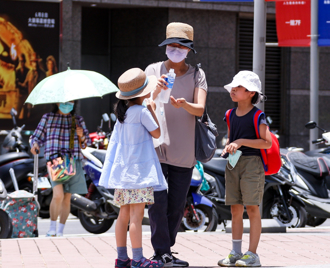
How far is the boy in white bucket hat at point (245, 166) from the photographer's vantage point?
5.31m

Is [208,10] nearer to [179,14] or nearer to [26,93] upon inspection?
[179,14]

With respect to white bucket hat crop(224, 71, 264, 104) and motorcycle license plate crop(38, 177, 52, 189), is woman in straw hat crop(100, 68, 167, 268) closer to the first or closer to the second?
white bucket hat crop(224, 71, 264, 104)

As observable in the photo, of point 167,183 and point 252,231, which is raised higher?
point 167,183

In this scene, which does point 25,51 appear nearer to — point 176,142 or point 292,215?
point 292,215

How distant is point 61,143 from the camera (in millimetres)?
7836

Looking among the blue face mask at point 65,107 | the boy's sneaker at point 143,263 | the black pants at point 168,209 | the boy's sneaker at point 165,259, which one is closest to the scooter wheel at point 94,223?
the blue face mask at point 65,107

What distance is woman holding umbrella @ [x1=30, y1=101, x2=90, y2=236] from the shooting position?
7.80 metres

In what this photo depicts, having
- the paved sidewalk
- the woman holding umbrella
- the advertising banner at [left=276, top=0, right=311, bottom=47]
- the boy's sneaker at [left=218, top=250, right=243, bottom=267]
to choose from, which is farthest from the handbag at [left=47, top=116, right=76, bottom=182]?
the advertising banner at [left=276, top=0, right=311, bottom=47]

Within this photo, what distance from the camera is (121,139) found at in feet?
16.1

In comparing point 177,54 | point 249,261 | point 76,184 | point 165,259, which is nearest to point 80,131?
point 76,184

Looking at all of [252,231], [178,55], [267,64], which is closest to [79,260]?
[252,231]

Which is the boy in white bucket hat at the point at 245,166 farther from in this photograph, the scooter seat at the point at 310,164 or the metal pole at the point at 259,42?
the scooter seat at the point at 310,164

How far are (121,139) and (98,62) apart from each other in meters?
12.3

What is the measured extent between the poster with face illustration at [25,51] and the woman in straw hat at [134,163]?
387 inches
